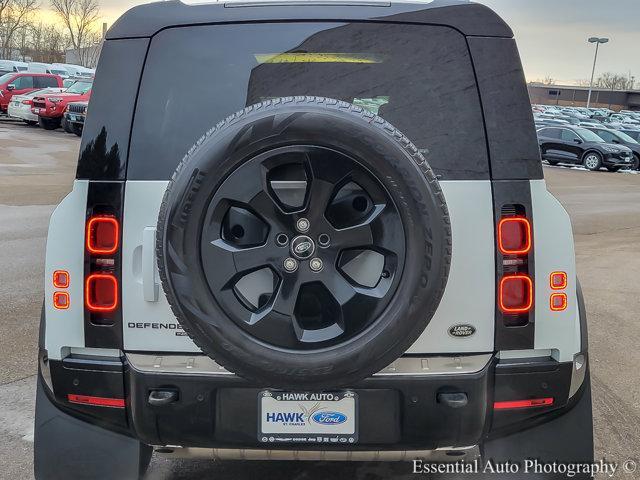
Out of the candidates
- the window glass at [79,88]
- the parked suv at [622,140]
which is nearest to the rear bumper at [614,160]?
the parked suv at [622,140]

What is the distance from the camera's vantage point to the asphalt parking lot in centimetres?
338

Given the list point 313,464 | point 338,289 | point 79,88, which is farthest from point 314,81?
point 79,88

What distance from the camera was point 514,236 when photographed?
96.0 inches

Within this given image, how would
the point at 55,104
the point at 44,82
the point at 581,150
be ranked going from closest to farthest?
the point at 581,150
the point at 55,104
the point at 44,82

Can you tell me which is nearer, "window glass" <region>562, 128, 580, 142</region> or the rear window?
the rear window

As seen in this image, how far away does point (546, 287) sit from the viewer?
8.21 ft

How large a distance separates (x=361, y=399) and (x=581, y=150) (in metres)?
23.1

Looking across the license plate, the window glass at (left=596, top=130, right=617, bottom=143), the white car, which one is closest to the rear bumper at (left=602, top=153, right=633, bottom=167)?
the window glass at (left=596, top=130, right=617, bottom=143)

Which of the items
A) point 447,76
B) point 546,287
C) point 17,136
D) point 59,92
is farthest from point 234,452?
point 59,92

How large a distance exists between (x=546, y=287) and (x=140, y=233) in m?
1.47

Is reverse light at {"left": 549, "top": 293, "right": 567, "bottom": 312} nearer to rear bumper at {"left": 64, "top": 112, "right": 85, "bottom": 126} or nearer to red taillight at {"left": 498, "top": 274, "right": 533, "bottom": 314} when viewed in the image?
red taillight at {"left": 498, "top": 274, "right": 533, "bottom": 314}

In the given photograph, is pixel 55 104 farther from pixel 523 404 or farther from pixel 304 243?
pixel 523 404

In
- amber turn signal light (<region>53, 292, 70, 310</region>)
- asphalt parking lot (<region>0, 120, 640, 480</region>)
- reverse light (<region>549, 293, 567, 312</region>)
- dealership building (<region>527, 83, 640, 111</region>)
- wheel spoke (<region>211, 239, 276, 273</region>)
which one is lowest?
asphalt parking lot (<region>0, 120, 640, 480</region>)

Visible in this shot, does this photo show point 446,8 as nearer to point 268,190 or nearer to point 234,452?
point 268,190
